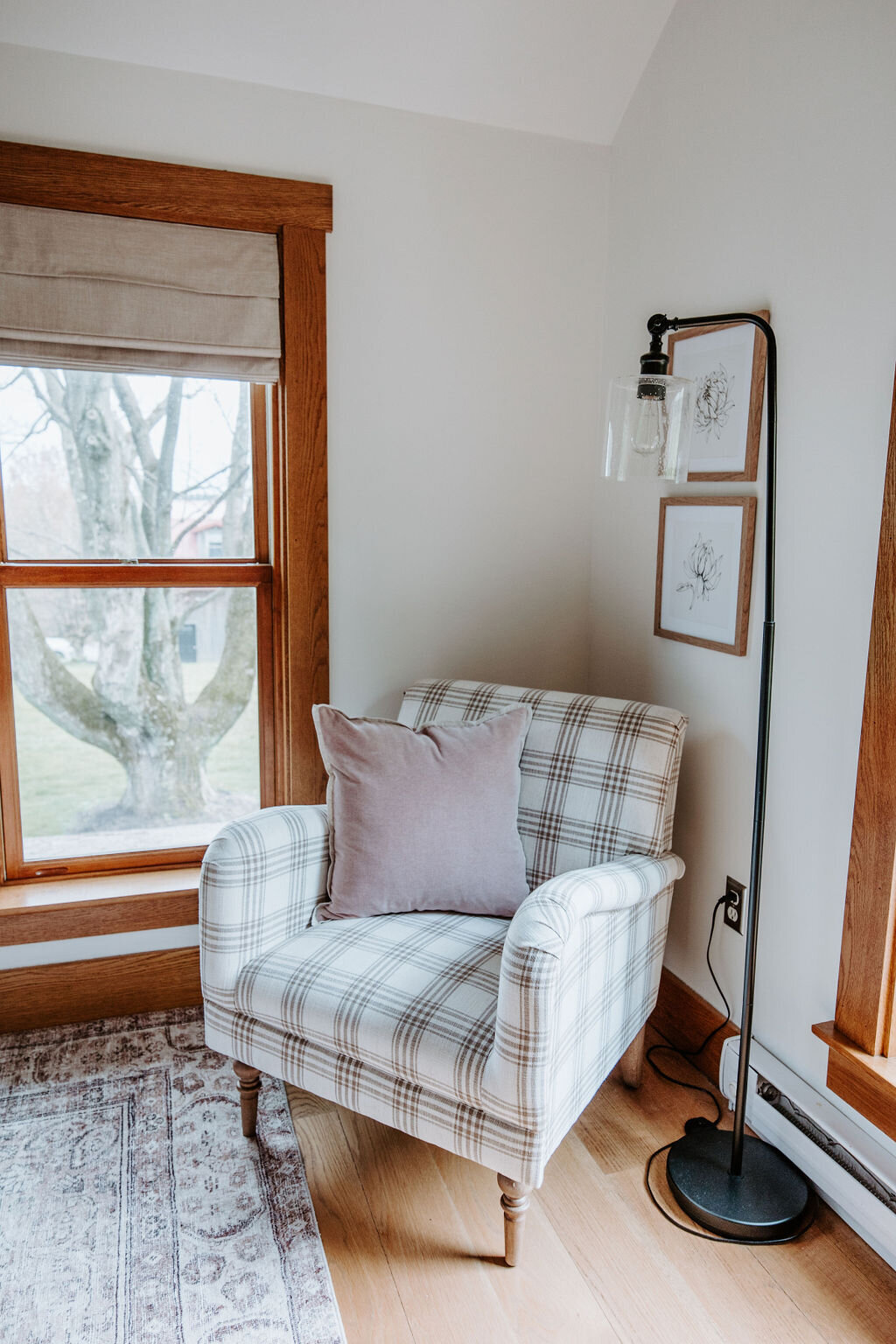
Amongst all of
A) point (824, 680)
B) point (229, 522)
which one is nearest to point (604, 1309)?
point (824, 680)

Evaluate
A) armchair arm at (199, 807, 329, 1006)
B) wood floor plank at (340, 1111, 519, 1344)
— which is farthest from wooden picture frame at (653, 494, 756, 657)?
wood floor plank at (340, 1111, 519, 1344)

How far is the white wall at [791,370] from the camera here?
158cm

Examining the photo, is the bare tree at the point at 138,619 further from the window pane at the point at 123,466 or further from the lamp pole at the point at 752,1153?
the lamp pole at the point at 752,1153

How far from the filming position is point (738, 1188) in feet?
5.64

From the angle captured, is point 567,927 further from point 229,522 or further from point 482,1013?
point 229,522

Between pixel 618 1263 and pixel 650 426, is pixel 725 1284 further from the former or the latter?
pixel 650 426

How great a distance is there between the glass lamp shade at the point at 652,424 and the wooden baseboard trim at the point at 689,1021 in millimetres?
1251

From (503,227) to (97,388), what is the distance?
1111mm

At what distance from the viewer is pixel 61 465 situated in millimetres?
2203

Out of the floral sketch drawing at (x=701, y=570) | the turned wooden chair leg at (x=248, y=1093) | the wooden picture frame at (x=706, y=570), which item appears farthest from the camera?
the floral sketch drawing at (x=701, y=570)

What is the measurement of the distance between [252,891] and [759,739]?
1.00m

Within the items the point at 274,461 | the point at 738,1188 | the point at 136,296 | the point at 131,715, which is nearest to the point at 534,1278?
the point at 738,1188

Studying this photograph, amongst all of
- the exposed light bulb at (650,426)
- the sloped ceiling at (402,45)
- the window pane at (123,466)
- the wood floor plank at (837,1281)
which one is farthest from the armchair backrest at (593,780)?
the sloped ceiling at (402,45)

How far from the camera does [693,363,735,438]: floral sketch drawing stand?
1.96 meters
